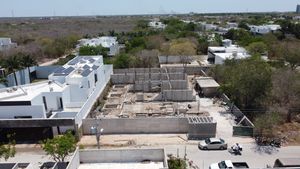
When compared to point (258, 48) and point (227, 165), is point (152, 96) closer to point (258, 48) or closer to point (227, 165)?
point (227, 165)

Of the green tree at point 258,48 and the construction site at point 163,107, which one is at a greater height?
the green tree at point 258,48

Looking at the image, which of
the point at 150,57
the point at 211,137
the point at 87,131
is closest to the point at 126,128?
the point at 87,131

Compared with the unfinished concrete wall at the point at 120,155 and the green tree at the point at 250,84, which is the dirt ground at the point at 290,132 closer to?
the green tree at the point at 250,84

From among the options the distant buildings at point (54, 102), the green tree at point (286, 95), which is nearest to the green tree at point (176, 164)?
the distant buildings at point (54, 102)

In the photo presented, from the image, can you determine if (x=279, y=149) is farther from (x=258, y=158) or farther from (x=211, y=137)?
(x=211, y=137)

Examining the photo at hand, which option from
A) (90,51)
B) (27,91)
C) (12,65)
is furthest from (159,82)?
(90,51)

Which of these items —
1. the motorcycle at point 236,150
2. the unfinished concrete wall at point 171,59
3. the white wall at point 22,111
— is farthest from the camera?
the unfinished concrete wall at point 171,59
